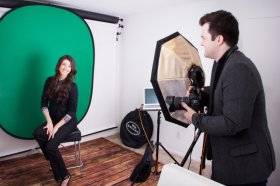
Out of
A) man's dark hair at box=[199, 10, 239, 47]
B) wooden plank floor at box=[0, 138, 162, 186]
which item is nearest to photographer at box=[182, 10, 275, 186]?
man's dark hair at box=[199, 10, 239, 47]

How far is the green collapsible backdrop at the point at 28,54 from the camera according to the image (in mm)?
2609

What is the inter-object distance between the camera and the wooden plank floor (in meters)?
1.55

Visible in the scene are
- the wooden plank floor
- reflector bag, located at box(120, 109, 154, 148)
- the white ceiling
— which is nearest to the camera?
the wooden plank floor

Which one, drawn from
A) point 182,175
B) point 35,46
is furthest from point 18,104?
point 182,175

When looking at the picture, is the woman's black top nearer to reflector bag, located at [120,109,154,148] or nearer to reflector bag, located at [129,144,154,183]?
reflector bag, located at [129,144,154,183]

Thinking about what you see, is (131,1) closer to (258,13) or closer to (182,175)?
(258,13)

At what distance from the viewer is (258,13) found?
2.34 meters

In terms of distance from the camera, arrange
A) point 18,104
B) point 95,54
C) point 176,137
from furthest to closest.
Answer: point 95,54 → point 176,137 → point 18,104

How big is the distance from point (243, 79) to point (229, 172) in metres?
0.49

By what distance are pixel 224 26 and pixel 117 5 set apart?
2.25 meters

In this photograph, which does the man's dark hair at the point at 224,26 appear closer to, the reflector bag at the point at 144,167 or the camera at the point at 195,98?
the camera at the point at 195,98

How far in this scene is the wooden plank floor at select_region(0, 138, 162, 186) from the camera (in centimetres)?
243

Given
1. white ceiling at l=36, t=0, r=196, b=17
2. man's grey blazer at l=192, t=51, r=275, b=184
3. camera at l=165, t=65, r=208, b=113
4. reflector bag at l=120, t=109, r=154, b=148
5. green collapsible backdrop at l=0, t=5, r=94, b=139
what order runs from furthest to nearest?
reflector bag at l=120, t=109, r=154, b=148, white ceiling at l=36, t=0, r=196, b=17, green collapsible backdrop at l=0, t=5, r=94, b=139, camera at l=165, t=65, r=208, b=113, man's grey blazer at l=192, t=51, r=275, b=184

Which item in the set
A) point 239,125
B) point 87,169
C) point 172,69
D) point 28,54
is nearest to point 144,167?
point 87,169
